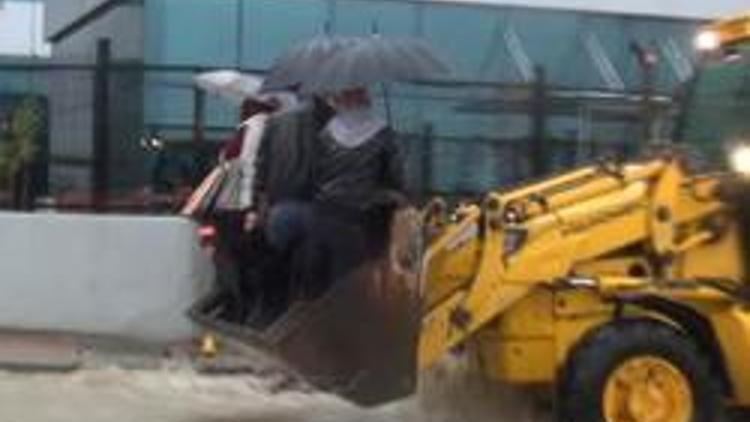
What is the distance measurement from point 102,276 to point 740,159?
7.15 m

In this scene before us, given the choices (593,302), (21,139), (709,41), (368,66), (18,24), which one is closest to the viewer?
(593,302)

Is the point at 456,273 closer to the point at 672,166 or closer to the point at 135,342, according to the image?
the point at 672,166

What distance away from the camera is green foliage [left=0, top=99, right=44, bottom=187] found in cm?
1917

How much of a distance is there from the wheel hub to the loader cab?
1.40 m

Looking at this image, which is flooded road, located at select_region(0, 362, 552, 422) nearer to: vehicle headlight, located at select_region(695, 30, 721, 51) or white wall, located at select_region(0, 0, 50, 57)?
vehicle headlight, located at select_region(695, 30, 721, 51)

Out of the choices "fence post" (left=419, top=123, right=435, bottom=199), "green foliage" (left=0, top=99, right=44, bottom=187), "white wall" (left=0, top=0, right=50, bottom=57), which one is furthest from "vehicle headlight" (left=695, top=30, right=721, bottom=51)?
"white wall" (left=0, top=0, right=50, bottom=57)

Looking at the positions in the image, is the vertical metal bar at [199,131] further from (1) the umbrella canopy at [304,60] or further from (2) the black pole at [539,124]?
(1) the umbrella canopy at [304,60]

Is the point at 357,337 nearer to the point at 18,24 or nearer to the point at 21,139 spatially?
the point at 21,139

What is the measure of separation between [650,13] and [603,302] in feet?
43.3

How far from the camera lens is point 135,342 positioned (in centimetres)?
1764

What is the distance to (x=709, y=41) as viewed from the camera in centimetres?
1318

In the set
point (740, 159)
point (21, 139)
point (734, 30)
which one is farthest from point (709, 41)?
point (21, 139)

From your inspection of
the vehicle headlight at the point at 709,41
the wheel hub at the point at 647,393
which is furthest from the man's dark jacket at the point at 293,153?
the vehicle headlight at the point at 709,41

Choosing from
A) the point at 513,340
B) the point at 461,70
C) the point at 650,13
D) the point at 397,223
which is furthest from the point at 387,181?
the point at 650,13
